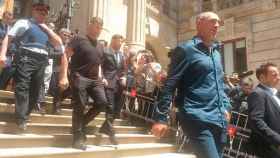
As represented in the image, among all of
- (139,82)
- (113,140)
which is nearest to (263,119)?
(113,140)

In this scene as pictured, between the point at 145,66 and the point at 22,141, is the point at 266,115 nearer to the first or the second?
the point at 22,141

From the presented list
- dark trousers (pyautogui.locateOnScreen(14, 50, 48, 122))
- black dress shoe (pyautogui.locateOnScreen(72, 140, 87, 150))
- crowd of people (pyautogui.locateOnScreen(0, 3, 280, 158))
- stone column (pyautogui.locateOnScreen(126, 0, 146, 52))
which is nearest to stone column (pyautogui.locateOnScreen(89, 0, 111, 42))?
stone column (pyautogui.locateOnScreen(126, 0, 146, 52))

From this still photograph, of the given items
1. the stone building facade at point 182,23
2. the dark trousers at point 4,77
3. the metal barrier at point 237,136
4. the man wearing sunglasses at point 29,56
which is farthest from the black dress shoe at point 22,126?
the stone building facade at point 182,23

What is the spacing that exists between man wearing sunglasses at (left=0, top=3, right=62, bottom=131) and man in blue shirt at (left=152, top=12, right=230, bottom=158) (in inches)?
111

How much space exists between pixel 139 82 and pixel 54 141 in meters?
3.78

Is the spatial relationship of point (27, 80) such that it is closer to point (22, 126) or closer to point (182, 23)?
point (22, 126)

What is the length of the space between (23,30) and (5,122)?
4.51 feet

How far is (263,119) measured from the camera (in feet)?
14.6

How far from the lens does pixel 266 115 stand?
4.46 meters

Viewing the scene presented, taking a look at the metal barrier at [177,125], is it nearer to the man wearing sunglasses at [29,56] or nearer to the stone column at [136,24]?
the man wearing sunglasses at [29,56]

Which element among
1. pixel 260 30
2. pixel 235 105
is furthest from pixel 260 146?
pixel 260 30

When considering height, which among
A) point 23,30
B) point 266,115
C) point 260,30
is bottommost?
point 266,115

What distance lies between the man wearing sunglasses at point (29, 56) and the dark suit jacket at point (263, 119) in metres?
3.05

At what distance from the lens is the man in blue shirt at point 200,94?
3.16 meters
